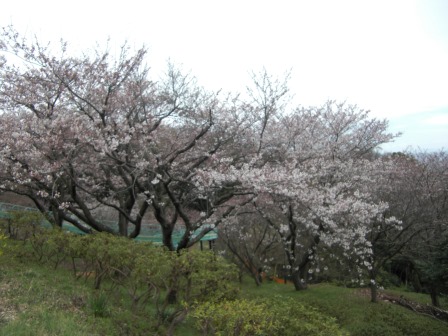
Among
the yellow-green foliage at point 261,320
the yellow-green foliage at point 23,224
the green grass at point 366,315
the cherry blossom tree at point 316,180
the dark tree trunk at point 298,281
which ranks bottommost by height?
the green grass at point 366,315

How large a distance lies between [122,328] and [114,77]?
542cm

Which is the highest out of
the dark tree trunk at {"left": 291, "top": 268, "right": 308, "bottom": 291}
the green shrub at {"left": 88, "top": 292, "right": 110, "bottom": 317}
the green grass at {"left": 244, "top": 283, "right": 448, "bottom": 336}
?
the green shrub at {"left": 88, "top": 292, "right": 110, "bottom": 317}

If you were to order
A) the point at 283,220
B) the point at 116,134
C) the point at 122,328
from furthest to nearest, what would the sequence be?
the point at 283,220 → the point at 116,134 → the point at 122,328

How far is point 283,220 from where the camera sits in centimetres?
1362

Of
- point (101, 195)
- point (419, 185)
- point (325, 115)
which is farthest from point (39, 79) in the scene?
point (419, 185)

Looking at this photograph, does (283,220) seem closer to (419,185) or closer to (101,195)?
(419,185)

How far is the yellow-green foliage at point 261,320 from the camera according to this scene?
3990 mm

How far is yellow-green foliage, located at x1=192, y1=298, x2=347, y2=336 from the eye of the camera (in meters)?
3.99

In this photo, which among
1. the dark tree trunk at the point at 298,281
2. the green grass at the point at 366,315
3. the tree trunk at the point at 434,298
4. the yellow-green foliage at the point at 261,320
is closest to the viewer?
the yellow-green foliage at the point at 261,320

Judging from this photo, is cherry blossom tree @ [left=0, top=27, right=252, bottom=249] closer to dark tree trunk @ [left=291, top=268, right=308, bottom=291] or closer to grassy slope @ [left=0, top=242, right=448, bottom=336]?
grassy slope @ [left=0, top=242, right=448, bottom=336]

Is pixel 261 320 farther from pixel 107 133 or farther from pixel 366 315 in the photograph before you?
pixel 366 315

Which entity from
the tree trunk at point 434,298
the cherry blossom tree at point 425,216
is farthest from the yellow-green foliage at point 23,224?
the tree trunk at point 434,298

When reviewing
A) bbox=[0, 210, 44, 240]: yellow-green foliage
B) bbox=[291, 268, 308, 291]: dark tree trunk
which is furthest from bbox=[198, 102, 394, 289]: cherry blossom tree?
bbox=[0, 210, 44, 240]: yellow-green foliage

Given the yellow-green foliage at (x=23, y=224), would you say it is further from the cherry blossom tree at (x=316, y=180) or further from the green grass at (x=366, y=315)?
the green grass at (x=366, y=315)
